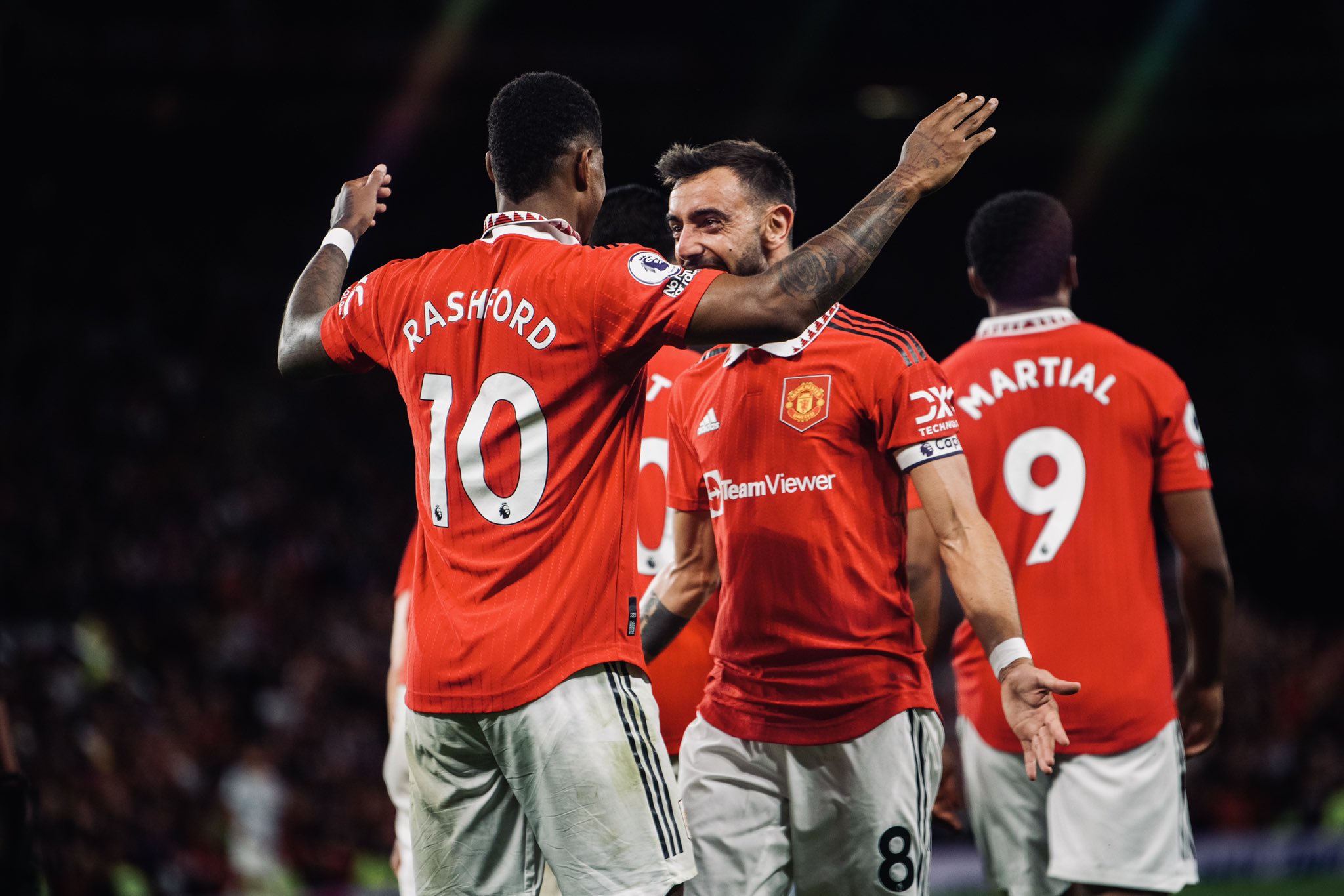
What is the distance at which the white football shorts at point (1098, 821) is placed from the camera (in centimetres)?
369

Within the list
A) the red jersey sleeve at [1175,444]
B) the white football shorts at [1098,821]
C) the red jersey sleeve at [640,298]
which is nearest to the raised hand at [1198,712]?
the white football shorts at [1098,821]

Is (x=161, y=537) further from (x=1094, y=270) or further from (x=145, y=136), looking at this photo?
(x=1094, y=270)

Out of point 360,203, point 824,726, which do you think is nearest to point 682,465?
point 824,726

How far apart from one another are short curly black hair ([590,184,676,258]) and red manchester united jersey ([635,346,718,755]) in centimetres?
36

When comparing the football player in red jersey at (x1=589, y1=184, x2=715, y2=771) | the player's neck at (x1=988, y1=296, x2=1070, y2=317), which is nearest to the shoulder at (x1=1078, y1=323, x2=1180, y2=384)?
the player's neck at (x1=988, y1=296, x2=1070, y2=317)

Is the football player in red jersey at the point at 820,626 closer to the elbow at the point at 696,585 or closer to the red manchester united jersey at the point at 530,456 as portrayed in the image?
the elbow at the point at 696,585

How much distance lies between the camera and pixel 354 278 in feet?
51.4

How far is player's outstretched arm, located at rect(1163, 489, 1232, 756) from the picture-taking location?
3.85 metres

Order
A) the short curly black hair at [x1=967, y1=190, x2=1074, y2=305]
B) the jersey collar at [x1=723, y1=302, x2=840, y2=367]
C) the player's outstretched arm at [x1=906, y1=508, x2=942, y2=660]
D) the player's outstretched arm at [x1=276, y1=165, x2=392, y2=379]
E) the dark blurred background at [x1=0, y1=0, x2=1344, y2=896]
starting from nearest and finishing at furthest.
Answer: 1. the player's outstretched arm at [x1=276, y1=165, x2=392, y2=379]
2. the jersey collar at [x1=723, y1=302, x2=840, y2=367]
3. the player's outstretched arm at [x1=906, y1=508, x2=942, y2=660]
4. the short curly black hair at [x1=967, y1=190, x2=1074, y2=305]
5. the dark blurred background at [x1=0, y1=0, x2=1344, y2=896]

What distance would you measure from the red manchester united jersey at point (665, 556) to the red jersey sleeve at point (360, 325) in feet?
3.56

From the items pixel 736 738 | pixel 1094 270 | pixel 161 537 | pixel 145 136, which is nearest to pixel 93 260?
pixel 145 136

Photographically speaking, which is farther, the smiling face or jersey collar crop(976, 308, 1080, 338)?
jersey collar crop(976, 308, 1080, 338)

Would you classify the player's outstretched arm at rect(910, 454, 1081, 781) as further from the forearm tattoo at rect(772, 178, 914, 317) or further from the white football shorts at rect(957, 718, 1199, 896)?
the white football shorts at rect(957, 718, 1199, 896)

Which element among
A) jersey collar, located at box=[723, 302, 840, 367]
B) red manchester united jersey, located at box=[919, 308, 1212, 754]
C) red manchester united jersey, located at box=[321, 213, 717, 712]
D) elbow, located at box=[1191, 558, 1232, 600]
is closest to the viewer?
red manchester united jersey, located at box=[321, 213, 717, 712]
